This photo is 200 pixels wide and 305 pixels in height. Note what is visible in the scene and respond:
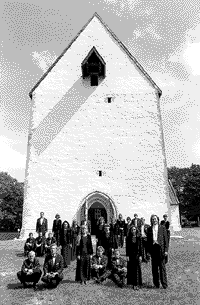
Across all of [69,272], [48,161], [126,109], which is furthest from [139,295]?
[126,109]

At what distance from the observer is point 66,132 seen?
63.9 ft

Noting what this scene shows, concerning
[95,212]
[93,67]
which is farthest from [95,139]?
[93,67]

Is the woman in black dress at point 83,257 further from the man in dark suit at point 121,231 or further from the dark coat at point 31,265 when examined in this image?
the man in dark suit at point 121,231

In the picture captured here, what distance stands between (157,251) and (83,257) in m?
2.25

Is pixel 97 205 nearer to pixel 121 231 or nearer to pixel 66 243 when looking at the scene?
pixel 121 231

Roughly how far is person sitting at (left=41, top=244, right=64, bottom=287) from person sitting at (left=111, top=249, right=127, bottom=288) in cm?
148

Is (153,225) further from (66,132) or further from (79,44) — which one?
(79,44)

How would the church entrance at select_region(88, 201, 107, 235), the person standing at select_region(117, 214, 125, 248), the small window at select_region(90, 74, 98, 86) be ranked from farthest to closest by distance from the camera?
the small window at select_region(90, 74, 98, 86) → the church entrance at select_region(88, 201, 107, 235) → the person standing at select_region(117, 214, 125, 248)

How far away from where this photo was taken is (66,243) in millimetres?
10719

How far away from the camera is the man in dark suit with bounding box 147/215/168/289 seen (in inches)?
298

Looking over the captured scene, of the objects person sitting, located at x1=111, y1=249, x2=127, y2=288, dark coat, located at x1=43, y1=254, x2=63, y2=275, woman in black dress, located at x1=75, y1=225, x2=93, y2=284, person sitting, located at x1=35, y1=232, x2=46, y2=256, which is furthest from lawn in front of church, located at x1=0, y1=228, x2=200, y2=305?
person sitting, located at x1=35, y1=232, x2=46, y2=256

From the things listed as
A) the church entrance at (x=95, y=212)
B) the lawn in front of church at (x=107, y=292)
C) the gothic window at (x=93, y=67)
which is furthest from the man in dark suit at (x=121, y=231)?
the gothic window at (x=93, y=67)

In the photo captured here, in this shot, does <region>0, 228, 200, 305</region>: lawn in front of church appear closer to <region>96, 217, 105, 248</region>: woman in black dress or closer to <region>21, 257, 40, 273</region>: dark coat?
<region>21, 257, 40, 273</region>: dark coat

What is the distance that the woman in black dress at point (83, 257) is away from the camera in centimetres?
832
